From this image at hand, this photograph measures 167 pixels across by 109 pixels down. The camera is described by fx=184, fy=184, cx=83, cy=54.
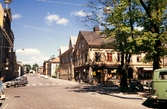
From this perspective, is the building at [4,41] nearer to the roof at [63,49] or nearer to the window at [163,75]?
the roof at [63,49]

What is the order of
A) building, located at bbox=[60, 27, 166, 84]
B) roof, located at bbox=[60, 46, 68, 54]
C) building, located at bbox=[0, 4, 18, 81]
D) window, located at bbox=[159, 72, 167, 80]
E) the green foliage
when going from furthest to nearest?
1. roof, located at bbox=[60, 46, 68, 54]
2. building, located at bbox=[0, 4, 18, 81]
3. building, located at bbox=[60, 27, 166, 84]
4. the green foliage
5. window, located at bbox=[159, 72, 167, 80]

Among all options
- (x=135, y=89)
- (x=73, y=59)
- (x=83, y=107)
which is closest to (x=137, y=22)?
(x=135, y=89)

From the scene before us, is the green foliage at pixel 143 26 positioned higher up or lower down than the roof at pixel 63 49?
lower down

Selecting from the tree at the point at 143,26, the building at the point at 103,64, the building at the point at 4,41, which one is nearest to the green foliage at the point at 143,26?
the tree at the point at 143,26

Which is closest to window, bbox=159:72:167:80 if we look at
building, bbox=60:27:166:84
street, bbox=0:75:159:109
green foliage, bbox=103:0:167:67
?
street, bbox=0:75:159:109

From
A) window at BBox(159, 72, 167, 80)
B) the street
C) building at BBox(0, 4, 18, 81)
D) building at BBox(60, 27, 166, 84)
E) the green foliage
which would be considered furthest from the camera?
building at BBox(0, 4, 18, 81)

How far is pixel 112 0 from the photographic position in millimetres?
20203

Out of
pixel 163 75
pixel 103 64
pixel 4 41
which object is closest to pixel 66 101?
pixel 163 75

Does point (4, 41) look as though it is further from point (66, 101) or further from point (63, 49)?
point (66, 101)

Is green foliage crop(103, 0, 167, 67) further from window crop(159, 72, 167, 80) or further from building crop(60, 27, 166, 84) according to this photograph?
building crop(60, 27, 166, 84)

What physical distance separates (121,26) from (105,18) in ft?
10.2

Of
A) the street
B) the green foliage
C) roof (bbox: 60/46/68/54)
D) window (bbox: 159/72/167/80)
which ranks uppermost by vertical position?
roof (bbox: 60/46/68/54)

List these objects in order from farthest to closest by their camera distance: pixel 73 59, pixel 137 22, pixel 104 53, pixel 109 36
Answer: pixel 73 59
pixel 104 53
pixel 109 36
pixel 137 22

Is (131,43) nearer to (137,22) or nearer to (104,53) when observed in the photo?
(137,22)
